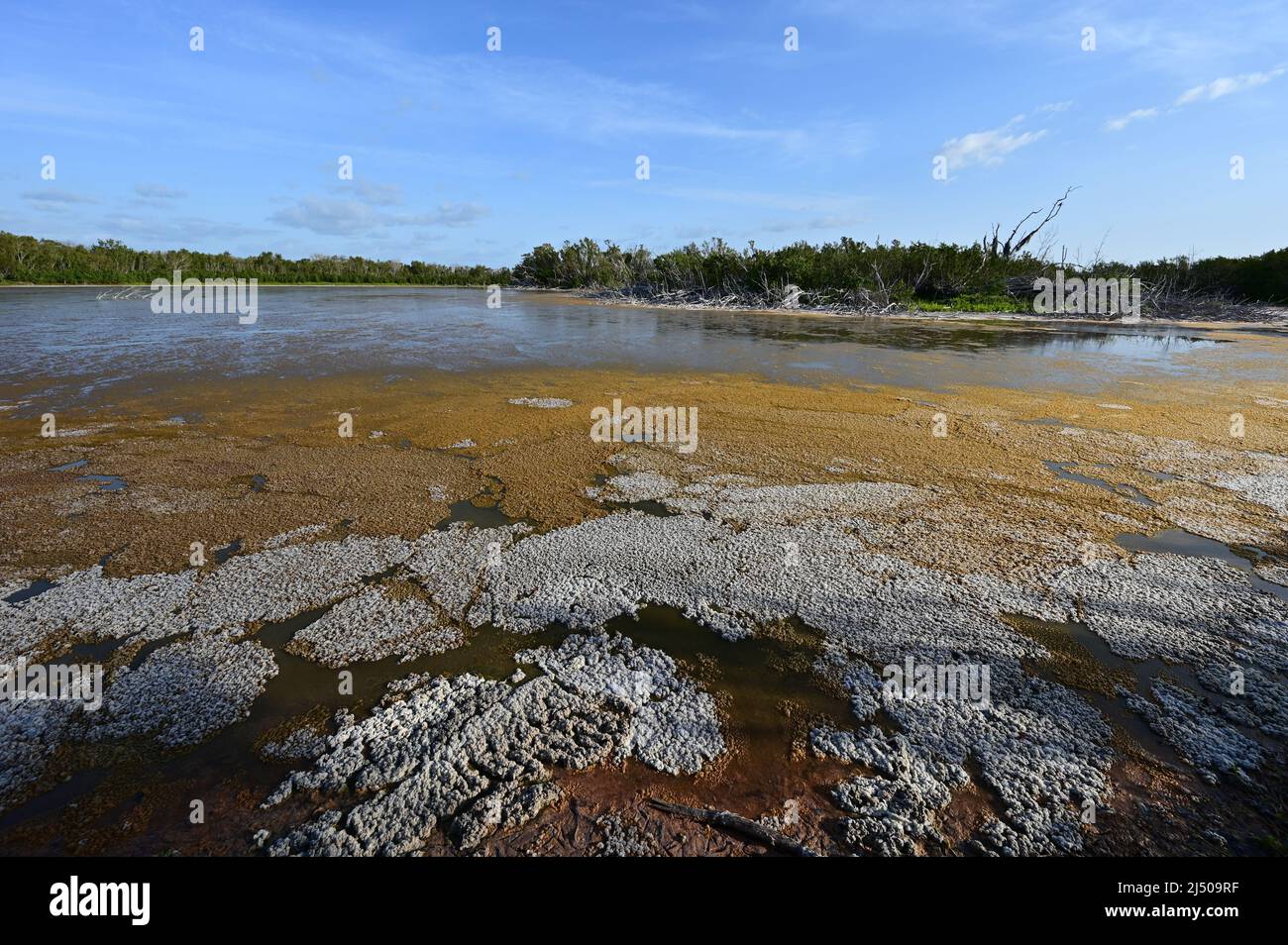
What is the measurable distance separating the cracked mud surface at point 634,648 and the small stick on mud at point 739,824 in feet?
0.16

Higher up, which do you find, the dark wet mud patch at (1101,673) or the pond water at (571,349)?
the pond water at (571,349)

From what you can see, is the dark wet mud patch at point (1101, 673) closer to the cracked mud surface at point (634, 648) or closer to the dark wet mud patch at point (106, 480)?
the cracked mud surface at point (634, 648)

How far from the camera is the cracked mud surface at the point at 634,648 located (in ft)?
7.66

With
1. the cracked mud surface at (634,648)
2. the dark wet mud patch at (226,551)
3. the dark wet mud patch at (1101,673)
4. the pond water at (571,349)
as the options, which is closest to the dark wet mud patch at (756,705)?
the cracked mud surface at (634,648)

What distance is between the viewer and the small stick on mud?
2172 millimetres

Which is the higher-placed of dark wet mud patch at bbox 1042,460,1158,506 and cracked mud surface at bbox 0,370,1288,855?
dark wet mud patch at bbox 1042,460,1158,506

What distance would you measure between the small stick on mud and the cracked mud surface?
0.05 meters

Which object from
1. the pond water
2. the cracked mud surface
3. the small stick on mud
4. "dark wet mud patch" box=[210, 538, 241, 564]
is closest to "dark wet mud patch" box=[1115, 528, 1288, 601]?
the cracked mud surface

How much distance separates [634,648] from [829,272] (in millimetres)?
38446

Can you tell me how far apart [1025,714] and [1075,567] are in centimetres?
199

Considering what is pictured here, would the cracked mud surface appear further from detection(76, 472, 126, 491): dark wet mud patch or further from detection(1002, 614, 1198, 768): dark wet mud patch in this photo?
detection(76, 472, 126, 491): dark wet mud patch

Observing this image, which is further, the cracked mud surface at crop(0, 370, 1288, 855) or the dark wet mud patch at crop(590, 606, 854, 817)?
the dark wet mud patch at crop(590, 606, 854, 817)

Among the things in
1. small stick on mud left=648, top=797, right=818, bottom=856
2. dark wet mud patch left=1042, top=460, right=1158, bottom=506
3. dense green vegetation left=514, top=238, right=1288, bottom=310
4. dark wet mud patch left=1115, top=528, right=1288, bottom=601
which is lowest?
small stick on mud left=648, top=797, right=818, bottom=856

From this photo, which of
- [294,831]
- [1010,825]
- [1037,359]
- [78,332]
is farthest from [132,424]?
[1037,359]
